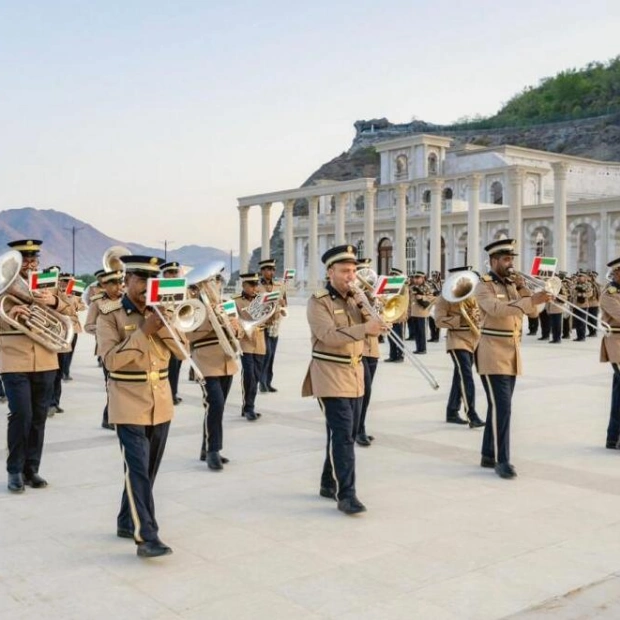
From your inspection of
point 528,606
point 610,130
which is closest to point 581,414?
point 528,606

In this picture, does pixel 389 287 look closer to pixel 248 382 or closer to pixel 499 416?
pixel 499 416

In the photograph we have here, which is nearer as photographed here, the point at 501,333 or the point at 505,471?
the point at 505,471

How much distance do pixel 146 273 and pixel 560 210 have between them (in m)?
35.9

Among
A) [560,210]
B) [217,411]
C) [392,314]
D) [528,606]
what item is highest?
[560,210]

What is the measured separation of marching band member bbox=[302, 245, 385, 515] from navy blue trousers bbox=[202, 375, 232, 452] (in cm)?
162

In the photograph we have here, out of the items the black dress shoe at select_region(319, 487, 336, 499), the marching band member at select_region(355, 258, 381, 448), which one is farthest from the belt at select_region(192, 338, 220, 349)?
the black dress shoe at select_region(319, 487, 336, 499)

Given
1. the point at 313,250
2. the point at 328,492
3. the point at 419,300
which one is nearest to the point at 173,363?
the point at 328,492

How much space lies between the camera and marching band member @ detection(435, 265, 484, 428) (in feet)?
34.5

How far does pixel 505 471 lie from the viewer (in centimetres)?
772

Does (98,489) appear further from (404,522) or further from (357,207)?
(357,207)

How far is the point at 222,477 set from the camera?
7.79m

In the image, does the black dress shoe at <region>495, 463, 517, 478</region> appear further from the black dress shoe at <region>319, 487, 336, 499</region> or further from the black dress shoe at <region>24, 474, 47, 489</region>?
the black dress shoe at <region>24, 474, 47, 489</region>

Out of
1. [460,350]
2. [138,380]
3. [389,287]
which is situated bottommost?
[460,350]

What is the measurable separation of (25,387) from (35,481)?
0.82 meters
